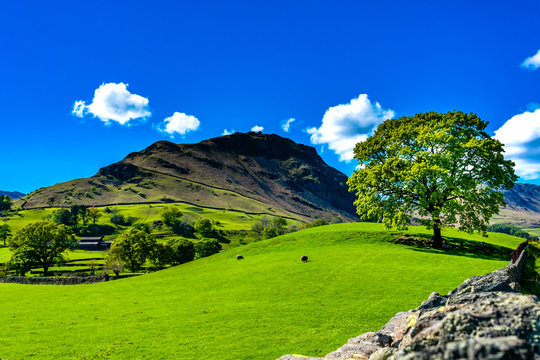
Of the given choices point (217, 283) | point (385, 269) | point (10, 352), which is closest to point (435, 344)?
point (10, 352)

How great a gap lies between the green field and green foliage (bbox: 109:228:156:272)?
48582 mm

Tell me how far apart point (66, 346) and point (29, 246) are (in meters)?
95.2

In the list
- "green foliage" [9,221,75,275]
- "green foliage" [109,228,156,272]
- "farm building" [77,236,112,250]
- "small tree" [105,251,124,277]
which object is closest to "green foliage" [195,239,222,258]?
"green foliage" [109,228,156,272]

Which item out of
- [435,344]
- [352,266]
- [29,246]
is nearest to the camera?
[435,344]

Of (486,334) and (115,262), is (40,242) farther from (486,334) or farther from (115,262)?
(486,334)

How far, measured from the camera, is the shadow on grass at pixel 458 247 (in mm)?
40638

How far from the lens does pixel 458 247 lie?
44.8m

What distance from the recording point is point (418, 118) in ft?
155

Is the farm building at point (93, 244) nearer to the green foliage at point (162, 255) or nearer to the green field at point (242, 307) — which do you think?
the green foliage at point (162, 255)

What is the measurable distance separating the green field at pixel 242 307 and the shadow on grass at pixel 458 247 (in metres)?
0.60

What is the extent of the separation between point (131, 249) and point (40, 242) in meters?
28.9

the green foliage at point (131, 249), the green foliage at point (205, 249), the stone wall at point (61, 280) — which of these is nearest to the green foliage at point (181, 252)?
the green foliage at point (205, 249)

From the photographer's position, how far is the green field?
17609mm

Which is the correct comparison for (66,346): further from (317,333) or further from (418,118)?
(418,118)
